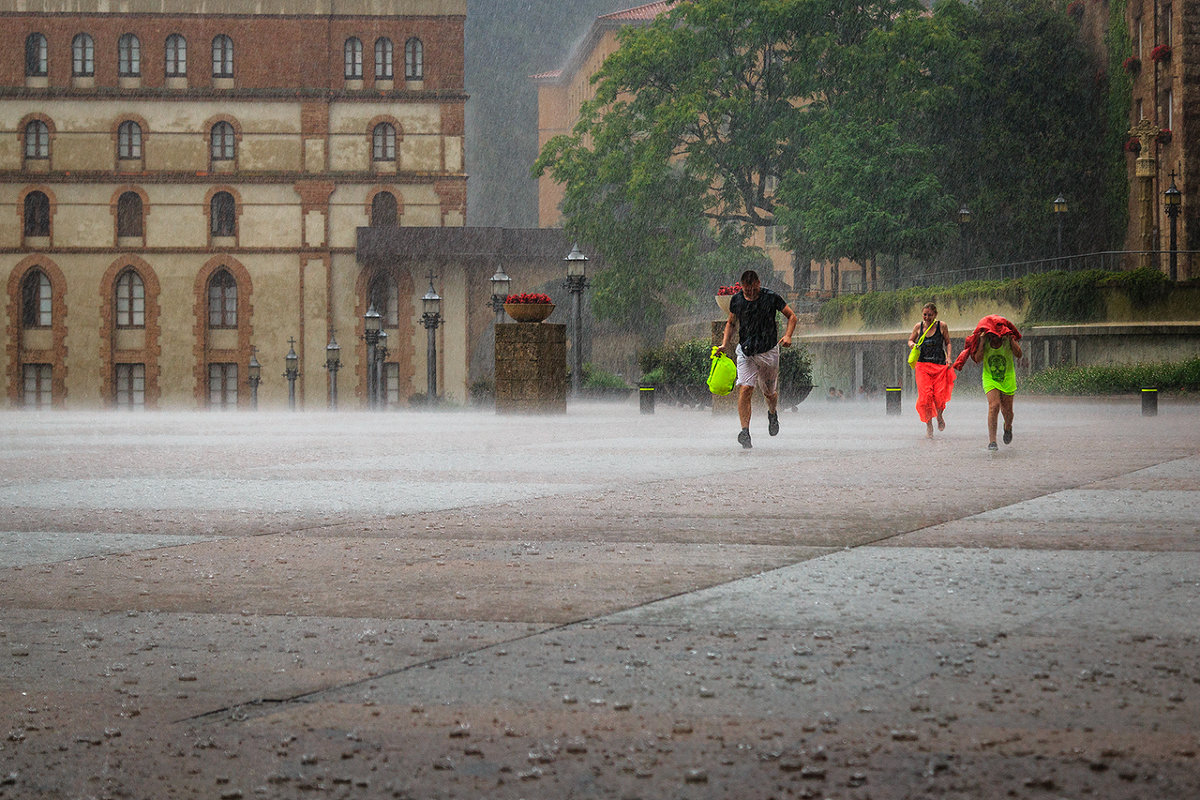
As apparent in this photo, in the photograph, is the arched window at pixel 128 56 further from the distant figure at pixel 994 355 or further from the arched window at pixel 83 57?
the distant figure at pixel 994 355

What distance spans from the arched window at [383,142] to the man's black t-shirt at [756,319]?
47.0 meters

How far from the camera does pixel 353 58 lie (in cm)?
6009

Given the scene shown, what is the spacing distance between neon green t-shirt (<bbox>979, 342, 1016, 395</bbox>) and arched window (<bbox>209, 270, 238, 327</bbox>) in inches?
1943

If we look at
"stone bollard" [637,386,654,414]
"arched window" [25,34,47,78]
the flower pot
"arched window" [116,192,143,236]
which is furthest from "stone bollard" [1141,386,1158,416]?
"arched window" [25,34,47,78]

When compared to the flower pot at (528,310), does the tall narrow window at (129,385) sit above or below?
below

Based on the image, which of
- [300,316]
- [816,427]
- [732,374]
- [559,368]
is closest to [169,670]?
[732,374]

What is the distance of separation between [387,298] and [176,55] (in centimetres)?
1274

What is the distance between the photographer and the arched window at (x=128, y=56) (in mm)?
59500

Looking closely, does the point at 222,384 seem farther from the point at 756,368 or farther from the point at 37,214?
the point at 756,368

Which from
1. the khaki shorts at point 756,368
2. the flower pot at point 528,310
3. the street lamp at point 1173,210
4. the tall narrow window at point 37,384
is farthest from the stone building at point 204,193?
the khaki shorts at point 756,368

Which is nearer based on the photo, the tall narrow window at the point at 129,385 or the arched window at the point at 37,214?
the tall narrow window at the point at 129,385

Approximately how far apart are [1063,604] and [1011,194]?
45980 mm

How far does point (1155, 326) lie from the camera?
110 feet

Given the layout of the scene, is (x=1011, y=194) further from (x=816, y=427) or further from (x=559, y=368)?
(x=816, y=427)
